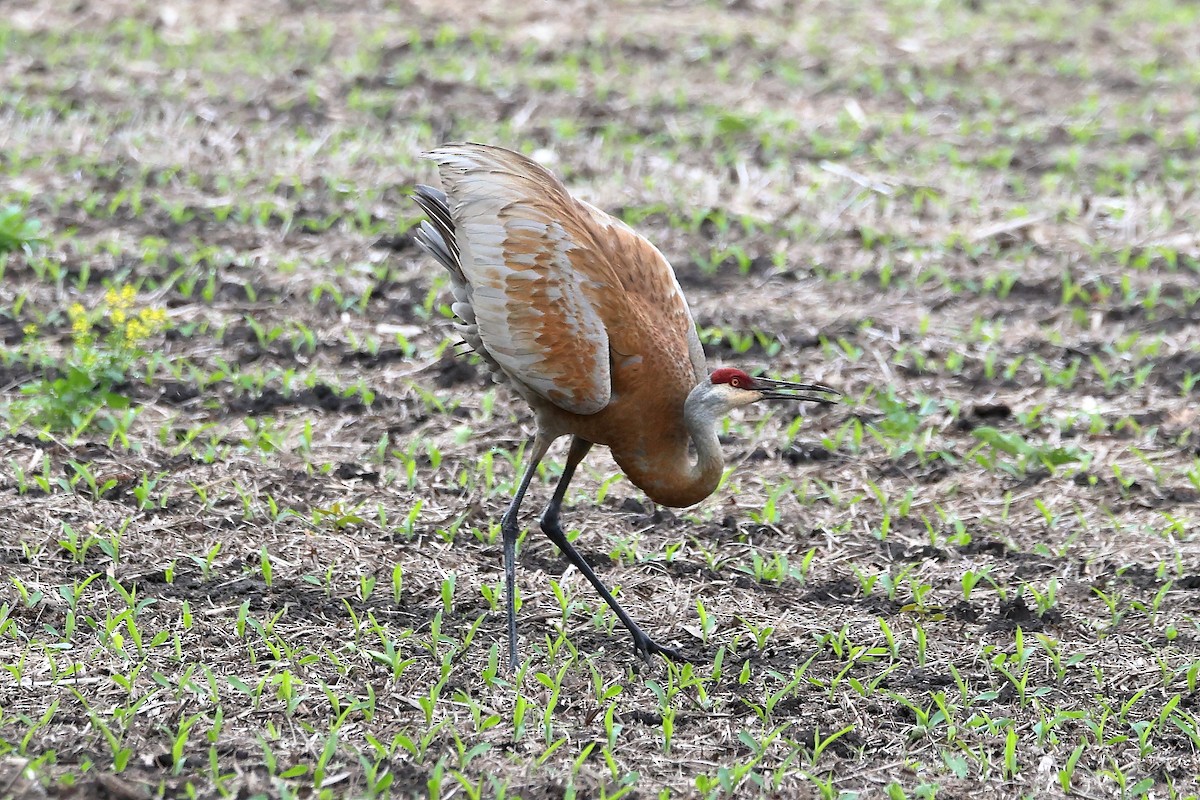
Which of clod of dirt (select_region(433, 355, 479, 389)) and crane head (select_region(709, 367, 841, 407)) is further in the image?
clod of dirt (select_region(433, 355, 479, 389))

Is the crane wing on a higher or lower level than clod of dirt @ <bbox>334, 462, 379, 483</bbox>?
higher

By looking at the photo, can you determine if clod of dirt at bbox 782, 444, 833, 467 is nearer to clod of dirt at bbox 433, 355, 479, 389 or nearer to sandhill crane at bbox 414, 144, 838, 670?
sandhill crane at bbox 414, 144, 838, 670

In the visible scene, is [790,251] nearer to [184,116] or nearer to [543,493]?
[543,493]

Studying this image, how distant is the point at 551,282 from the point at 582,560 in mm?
976

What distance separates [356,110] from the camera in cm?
921

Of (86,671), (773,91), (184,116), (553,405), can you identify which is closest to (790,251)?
(773,91)

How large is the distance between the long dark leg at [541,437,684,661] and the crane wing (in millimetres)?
385

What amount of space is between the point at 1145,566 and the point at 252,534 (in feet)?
11.0

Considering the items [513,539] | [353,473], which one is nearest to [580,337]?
[513,539]

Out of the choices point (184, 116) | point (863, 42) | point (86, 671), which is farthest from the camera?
point (863, 42)

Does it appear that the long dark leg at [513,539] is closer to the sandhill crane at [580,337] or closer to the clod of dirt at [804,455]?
the sandhill crane at [580,337]

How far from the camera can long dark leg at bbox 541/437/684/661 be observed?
446cm

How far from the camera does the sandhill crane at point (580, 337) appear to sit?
14.5 ft

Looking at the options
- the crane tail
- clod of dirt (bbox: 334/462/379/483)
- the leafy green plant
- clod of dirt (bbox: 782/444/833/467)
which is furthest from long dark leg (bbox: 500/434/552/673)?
the leafy green plant
